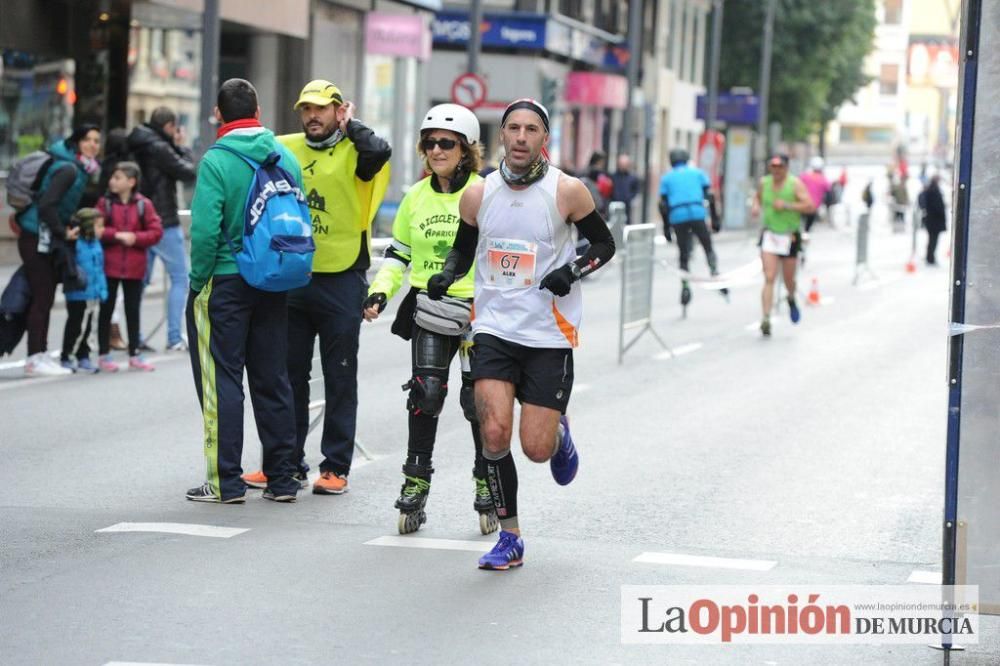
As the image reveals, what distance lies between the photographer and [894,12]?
117 m

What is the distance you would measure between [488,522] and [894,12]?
11332 cm

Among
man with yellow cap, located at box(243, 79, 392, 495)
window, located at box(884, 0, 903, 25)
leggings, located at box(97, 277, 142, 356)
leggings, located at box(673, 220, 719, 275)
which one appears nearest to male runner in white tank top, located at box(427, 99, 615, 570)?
man with yellow cap, located at box(243, 79, 392, 495)

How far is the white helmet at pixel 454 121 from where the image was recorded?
319 inches

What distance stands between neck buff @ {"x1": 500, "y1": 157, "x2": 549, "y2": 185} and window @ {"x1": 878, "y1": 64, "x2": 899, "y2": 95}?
120m

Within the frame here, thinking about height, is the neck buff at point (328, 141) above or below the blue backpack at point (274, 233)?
above

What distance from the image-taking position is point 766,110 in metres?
64.6

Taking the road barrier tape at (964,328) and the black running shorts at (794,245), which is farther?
the black running shorts at (794,245)

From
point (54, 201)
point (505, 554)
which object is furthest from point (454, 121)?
point (54, 201)

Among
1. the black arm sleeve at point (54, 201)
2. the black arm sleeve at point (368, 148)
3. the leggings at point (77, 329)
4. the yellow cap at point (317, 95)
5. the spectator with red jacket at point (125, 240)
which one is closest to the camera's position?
the yellow cap at point (317, 95)

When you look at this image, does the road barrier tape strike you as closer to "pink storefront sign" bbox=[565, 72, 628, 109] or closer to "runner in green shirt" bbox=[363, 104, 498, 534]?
"runner in green shirt" bbox=[363, 104, 498, 534]

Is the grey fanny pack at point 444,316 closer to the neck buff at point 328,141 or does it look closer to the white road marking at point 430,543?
the white road marking at point 430,543

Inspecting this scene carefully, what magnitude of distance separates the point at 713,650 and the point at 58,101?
2110 cm

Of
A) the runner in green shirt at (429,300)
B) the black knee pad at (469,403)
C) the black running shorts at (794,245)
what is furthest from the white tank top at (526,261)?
the black running shorts at (794,245)

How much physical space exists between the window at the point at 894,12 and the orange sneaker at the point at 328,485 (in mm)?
106983
